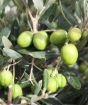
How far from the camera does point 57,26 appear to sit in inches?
72.7

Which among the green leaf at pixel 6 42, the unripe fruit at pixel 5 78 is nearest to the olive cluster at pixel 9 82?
the unripe fruit at pixel 5 78

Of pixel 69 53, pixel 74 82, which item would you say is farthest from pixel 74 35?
pixel 74 82

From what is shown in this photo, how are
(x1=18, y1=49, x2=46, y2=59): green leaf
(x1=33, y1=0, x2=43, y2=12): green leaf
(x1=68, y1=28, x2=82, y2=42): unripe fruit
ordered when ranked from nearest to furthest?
1. (x1=68, y1=28, x2=82, y2=42): unripe fruit
2. (x1=18, y1=49, x2=46, y2=59): green leaf
3. (x1=33, y1=0, x2=43, y2=12): green leaf

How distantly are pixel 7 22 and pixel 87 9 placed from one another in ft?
1.78

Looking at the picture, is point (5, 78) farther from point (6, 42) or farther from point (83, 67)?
point (83, 67)

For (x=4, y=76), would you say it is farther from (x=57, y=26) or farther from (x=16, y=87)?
(x=57, y=26)

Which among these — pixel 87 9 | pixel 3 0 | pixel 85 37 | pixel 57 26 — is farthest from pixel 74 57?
pixel 3 0

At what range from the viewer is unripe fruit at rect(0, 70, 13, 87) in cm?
164

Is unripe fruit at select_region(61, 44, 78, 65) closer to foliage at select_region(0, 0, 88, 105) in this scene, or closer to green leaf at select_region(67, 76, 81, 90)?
foliage at select_region(0, 0, 88, 105)

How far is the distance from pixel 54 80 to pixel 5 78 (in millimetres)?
203

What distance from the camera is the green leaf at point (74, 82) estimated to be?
1713 mm

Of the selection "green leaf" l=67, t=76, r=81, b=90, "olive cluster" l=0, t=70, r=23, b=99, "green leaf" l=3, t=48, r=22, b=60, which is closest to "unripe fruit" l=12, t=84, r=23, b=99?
"olive cluster" l=0, t=70, r=23, b=99

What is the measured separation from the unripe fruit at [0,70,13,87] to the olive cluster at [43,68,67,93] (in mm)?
163

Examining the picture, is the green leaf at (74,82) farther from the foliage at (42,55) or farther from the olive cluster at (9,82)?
the olive cluster at (9,82)
